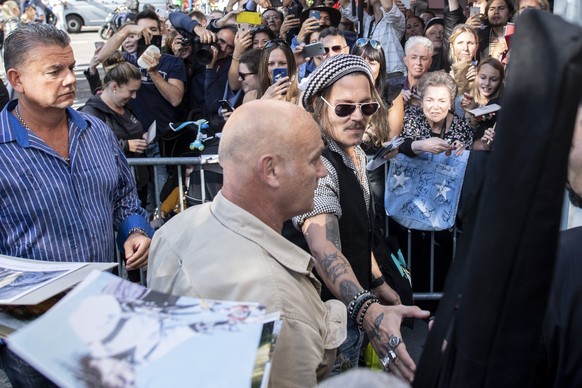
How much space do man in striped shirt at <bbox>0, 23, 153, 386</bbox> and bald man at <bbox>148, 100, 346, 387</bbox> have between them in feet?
2.97

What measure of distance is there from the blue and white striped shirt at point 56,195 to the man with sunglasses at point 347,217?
92 centimetres

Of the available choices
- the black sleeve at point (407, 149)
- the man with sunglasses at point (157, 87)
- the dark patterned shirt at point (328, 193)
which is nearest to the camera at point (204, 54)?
the man with sunglasses at point (157, 87)

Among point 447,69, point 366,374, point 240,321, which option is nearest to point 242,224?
point 240,321

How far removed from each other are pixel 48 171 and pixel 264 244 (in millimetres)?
1385

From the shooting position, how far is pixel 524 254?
1023mm

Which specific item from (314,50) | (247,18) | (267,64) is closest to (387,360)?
(267,64)

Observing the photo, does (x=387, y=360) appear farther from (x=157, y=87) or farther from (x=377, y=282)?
(x=157, y=87)

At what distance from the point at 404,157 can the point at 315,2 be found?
7.19m

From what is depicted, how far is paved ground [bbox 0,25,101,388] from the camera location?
15.3 metres

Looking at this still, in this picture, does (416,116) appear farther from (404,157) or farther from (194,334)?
(194,334)

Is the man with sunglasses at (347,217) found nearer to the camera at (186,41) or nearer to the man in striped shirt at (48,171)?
the man in striped shirt at (48,171)

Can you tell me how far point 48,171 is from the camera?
2.90 m

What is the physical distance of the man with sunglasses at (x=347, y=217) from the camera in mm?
2480

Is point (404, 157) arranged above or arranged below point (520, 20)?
below
